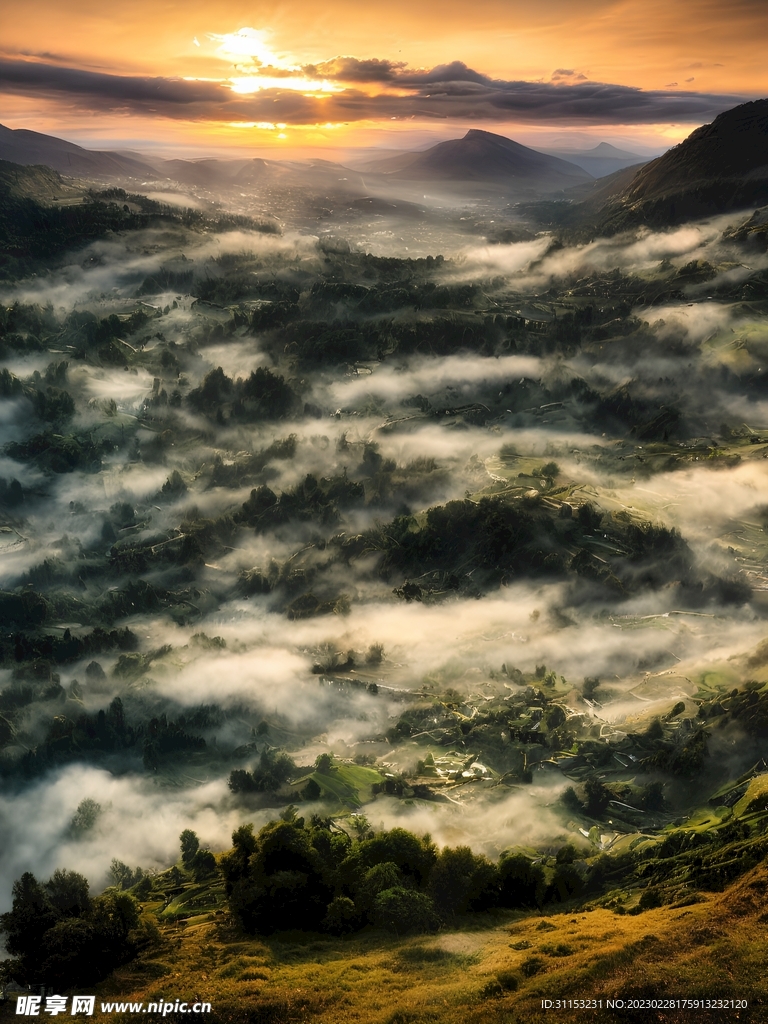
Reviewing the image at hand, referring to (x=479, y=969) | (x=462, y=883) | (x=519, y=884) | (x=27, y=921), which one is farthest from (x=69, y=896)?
(x=519, y=884)

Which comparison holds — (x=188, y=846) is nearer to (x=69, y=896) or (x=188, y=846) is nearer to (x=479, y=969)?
(x=69, y=896)

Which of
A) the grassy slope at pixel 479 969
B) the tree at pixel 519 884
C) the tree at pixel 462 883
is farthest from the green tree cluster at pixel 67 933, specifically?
the tree at pixel 519 884

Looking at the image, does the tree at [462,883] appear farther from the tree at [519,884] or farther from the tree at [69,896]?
the tree at [69,896]

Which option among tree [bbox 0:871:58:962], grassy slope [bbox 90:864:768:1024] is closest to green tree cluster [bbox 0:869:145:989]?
tree [bbox 0:871:58:962]

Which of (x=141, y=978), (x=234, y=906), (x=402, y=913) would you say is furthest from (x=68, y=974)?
(x=402, y=913)

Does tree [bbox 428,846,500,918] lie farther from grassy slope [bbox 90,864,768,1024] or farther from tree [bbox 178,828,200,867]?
tree [bbox 178,828,200,867]

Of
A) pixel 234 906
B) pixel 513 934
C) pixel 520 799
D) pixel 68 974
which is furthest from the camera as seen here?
pixel 520 799

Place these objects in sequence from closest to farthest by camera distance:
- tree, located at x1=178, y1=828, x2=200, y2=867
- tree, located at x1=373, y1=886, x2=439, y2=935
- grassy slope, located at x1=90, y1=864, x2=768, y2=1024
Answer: grassy slope, located at x1=90, y1=864, x2=768, y2=1024
tree, located at x1=373, y1=886, x2=439, y2=935
tree, located at x1=178, y1=828, x2=200, y2=867

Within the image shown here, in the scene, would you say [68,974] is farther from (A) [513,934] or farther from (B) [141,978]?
(A) [513,934]
